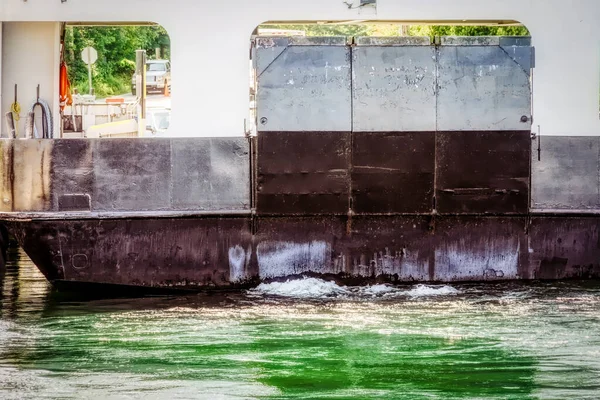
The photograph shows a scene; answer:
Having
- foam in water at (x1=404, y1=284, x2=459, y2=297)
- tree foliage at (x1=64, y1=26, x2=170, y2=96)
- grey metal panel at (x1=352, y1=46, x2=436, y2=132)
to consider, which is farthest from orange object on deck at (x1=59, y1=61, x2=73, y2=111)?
tree foliage at (x1=64, y1=26, x2=170, y2=96)

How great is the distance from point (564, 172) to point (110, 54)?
14961 mm

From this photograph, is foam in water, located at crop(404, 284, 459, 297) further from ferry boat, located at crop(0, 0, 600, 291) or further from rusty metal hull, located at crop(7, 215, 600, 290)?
ferry boat, located at crop(0, 0, 600, 291)

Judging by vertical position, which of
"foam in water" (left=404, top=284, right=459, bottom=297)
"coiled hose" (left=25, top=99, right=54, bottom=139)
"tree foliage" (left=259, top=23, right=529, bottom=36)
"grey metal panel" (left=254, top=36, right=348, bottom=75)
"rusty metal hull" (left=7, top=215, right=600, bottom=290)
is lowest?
"foam in water" (left=404, top=284, right=459, bottom=297)

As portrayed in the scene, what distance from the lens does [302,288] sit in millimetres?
12859

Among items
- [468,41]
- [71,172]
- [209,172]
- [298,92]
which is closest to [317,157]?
[298,92]

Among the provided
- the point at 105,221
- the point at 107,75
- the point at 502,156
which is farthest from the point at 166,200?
the point at 107,75

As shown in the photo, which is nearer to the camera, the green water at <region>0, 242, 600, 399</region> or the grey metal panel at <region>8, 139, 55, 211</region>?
the green water at <region>0, 242, 600, 399</region>

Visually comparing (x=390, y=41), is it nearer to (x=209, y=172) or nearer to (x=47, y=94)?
(x=209, y=172)

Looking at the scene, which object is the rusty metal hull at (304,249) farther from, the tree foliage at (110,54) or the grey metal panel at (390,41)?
the tree foliage at (110,54)

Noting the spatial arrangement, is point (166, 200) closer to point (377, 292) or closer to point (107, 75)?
point (377, 292)

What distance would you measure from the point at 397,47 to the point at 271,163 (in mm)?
1781

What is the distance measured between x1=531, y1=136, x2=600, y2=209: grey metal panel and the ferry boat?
0.06 feet

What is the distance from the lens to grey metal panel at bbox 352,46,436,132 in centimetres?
1261

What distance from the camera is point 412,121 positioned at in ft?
41.5
